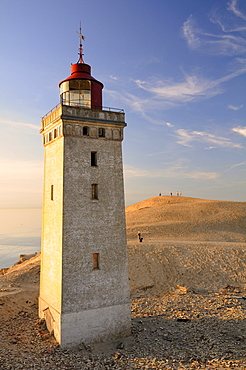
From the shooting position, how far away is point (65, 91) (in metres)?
16.7

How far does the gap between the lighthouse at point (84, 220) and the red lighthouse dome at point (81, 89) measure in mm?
51

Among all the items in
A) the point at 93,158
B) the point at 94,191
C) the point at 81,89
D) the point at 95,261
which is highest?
the point at 81,89

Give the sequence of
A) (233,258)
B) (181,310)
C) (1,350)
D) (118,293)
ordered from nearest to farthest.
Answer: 1. (1,350)
2. (118,293)
3. (181,310)
4. (233,258)

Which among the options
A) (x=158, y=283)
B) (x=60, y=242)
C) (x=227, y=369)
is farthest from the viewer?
(x=158, y=283)

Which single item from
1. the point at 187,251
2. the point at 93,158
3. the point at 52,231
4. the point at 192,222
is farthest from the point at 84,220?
the point at 192,222

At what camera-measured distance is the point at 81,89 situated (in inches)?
651

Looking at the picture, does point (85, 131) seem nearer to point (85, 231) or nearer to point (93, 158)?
point (93, 158)

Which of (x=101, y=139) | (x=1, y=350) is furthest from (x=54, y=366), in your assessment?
(x=101, y=139)

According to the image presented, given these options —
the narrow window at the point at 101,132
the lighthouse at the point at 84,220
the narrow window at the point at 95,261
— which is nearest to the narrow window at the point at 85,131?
the lighthouse at the point at 84,220

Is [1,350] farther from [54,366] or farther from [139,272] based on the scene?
[139,272]

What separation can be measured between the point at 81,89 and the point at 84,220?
705 cm

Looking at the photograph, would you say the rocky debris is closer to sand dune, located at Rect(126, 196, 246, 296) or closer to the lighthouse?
the lighthouse

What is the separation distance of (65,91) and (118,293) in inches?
439

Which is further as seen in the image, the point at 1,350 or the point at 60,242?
the point at 60,242
